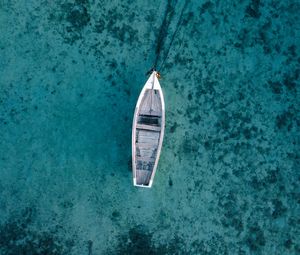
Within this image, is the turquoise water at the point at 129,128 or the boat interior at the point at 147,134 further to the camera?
the turquoise water at the point at 129,128

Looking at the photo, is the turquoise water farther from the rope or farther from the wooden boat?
the wooden boat

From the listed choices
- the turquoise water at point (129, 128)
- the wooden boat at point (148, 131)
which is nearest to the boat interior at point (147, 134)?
the wooden boat at point (148, 131)

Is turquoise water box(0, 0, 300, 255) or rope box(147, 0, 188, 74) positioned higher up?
rope box(147, 0, 188, 74)

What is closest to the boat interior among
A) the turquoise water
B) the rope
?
the turquoise water

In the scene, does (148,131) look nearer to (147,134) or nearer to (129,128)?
(147,134)

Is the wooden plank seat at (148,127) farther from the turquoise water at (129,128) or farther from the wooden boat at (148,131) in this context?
the turquoise water at (129,128)
